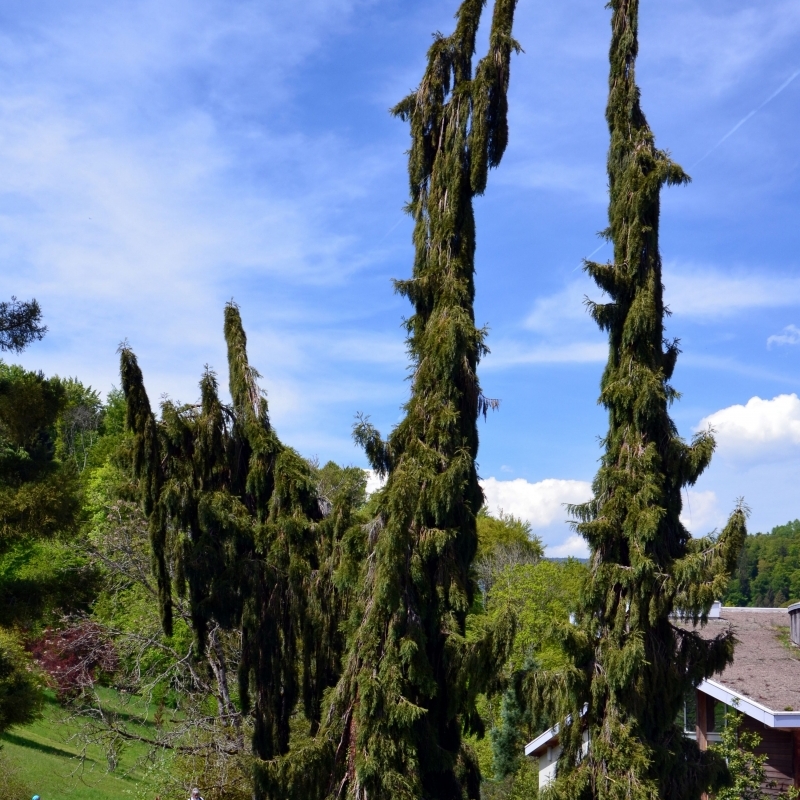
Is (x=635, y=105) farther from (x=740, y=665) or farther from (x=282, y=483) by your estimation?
(x=740, y=665)

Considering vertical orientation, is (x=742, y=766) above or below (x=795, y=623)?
below

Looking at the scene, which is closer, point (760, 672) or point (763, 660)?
point (760, 672)

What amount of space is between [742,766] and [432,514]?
6704 mm

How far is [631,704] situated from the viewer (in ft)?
36.3

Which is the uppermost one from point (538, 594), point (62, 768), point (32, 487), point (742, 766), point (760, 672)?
point (32, 487)

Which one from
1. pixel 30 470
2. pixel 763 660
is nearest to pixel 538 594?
pixel 763 660

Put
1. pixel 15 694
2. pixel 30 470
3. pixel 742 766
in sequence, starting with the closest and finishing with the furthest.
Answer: pixel 15 694
pixel 30 470
pixel 742 766

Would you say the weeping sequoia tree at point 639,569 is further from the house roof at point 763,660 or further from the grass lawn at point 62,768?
the grass lawn at point 62,768

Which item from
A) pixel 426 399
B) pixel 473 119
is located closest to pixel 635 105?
pixel 473 119

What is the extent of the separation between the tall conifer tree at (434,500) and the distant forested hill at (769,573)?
310 feet

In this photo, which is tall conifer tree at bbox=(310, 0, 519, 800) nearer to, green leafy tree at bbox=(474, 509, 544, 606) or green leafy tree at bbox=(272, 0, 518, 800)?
green leafy tree at bbox=(272, 0, 518, 800)

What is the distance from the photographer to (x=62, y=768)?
24141mm

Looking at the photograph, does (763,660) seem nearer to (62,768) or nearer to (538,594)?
(62,768)

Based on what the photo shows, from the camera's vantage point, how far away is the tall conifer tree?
10125 millimetres
